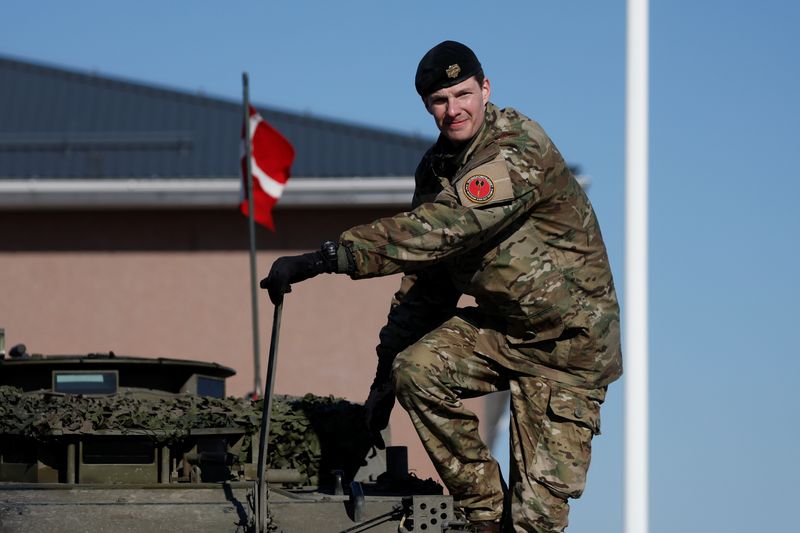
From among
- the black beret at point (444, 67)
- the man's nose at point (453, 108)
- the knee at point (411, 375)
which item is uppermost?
the black beret at point (444, 67)

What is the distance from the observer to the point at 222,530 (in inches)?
247

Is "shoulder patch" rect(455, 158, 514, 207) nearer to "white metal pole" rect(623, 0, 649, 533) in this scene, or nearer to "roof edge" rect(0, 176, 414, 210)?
"white metal pole" rect(623, 0, 649, 533)

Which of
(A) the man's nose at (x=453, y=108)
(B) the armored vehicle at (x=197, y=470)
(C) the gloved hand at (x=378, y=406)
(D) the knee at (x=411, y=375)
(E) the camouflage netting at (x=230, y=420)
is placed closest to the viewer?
(B) the armored vehicle at (x=197, y=470)

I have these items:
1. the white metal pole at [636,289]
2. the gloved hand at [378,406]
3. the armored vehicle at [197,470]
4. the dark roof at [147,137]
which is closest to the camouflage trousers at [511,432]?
the armored vehicle at [197,470]

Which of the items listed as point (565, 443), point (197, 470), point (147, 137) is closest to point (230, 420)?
point (197, 470)

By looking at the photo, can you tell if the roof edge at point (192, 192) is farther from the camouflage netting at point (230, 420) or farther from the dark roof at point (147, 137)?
the camouflage netting at point (230, 420)

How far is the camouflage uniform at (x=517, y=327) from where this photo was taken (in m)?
6.46

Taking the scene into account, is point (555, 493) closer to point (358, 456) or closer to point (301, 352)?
point (358, 456)

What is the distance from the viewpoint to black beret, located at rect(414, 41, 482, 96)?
21.8 ft

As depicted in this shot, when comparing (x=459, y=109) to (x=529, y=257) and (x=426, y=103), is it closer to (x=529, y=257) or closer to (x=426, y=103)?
(x=426, y=103)

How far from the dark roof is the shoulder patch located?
561 inches

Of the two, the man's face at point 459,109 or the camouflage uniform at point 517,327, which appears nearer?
the camouflage uniform at point 517,327

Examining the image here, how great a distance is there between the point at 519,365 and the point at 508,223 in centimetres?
62

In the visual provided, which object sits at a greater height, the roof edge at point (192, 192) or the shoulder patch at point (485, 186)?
the roof edge at point (192, 192)
